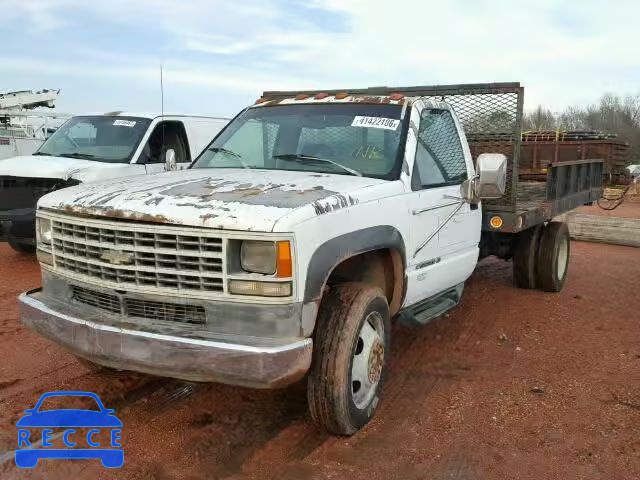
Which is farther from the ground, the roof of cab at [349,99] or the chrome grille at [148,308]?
the roof of cab at [349,99]

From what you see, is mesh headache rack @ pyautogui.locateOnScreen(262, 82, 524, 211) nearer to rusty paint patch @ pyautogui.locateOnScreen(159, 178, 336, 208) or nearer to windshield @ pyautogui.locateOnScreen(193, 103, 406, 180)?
windshield @ pyautogui.locateOnScreen(193, 103, 406, 180)

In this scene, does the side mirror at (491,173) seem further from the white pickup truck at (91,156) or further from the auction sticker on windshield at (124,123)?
the auction sticker on windshield at (124,123)

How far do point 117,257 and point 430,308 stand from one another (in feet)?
8.25

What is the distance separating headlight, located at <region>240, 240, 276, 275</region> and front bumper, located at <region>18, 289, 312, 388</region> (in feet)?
1.17

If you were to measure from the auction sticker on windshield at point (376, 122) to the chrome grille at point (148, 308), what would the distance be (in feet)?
6.74

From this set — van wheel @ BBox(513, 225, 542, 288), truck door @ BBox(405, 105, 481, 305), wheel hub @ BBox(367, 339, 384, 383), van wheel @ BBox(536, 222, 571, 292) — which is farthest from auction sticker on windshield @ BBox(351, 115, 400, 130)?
van wheel @ BBox(536, 222, 571, 292)

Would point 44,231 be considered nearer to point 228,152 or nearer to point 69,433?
point 69,433

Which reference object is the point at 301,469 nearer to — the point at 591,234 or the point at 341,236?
the point at 341,236

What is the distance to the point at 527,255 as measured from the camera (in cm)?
750

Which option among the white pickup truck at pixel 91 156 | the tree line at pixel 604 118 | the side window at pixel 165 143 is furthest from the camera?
the tree line at pixel 604 118

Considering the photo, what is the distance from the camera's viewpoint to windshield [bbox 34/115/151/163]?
27.9ft

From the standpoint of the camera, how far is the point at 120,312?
352 cm

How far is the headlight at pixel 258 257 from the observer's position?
10.4 feet

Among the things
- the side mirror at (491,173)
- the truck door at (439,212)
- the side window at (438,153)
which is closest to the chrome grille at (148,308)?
the truck door at (439,212)
